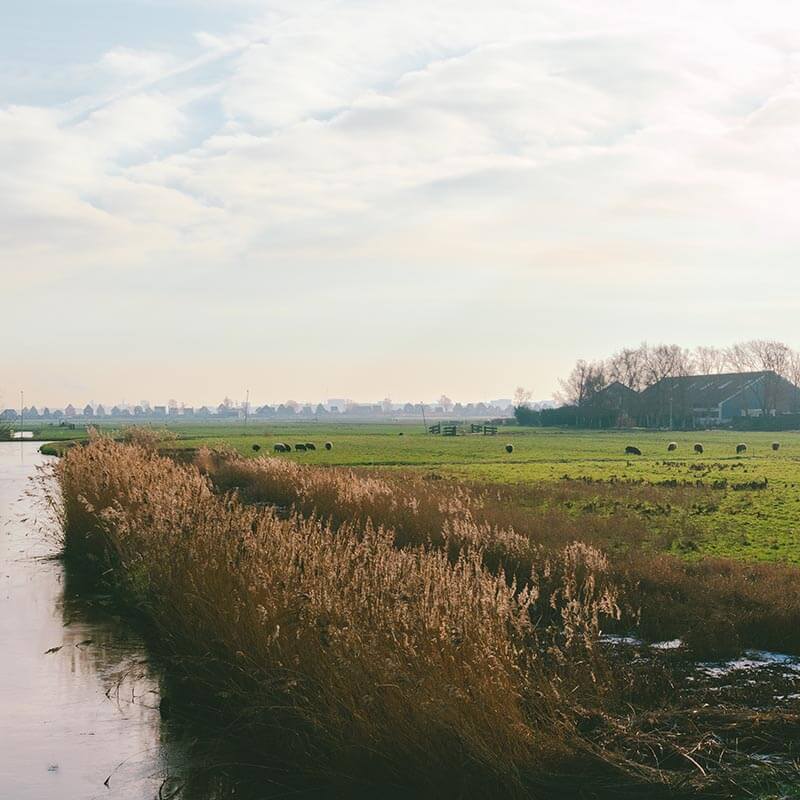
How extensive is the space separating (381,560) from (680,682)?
3850 mm

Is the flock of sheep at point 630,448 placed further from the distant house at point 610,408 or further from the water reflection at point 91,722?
the distant house at point 610,408

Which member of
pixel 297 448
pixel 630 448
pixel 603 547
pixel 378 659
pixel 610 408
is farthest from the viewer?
pixel 610 408

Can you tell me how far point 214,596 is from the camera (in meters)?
13.7

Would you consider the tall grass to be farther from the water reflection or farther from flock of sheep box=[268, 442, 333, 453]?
flock of sheep box=[268, 442, 333, 453]

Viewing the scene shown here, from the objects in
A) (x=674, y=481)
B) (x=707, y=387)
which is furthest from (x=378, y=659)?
(x=707, y=387)

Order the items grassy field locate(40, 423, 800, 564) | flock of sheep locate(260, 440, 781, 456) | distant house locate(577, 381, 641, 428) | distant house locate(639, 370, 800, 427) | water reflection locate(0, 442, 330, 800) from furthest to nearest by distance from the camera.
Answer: distant house locate(639, 370, 800, 427)
distant house locate(577, 381, 641, 428)
flock of sheep locate(260, 440, 781, 456)
grassy field locate(40, 423, 800, 564)
water reflection locate(0, 442, 330, 800)

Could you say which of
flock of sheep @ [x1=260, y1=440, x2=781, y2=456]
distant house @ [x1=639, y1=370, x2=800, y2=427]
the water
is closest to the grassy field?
flock of sheep @ [x1=260, y1=440, x2=781, y2=456]

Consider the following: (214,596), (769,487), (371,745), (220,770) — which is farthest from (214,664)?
(769,487)

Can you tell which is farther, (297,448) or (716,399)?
(716,399)

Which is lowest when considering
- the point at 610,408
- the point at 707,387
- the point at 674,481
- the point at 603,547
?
the point at 603,547

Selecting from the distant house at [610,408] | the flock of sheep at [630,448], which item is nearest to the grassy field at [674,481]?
the flock of sheep at [630,448]

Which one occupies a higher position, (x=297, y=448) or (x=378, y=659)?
(x=297, y=448)

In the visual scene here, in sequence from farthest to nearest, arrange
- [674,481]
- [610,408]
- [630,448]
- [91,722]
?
[610,408]
[630,448]
[674,481]
[91,722]

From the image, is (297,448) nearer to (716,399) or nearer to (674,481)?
(674,481)
